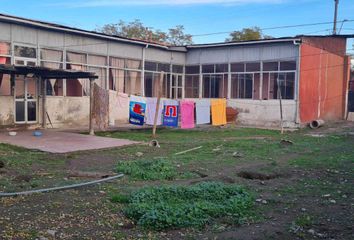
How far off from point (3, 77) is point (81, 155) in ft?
22.8

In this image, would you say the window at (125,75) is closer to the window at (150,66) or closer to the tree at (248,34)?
the window at (150,66)

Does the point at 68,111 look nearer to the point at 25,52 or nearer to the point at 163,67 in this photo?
the point at 25,52

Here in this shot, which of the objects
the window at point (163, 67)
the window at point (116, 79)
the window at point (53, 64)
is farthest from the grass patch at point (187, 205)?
the window at point (163, 67)

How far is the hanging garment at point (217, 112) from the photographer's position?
1923 cm

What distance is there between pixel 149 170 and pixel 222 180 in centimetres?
155

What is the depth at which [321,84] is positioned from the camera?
23.3 m

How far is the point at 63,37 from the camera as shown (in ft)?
59.3

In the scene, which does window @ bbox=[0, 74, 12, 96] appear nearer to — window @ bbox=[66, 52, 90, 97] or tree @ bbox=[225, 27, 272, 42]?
window @ bbox=[66, 52, 90, 97]

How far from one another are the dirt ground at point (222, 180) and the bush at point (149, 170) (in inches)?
11.5

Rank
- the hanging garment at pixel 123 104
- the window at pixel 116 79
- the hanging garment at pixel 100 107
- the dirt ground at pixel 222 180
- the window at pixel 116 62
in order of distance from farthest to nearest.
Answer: the window at pixel 116 79 → the window at pixel 116 62 → the hanging garment at pixel 123 104 → the hanging garment at pixel 100 107 → the dirt ground at pixel 222 180

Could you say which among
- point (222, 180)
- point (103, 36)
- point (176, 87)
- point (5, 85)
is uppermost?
point (103, 36)

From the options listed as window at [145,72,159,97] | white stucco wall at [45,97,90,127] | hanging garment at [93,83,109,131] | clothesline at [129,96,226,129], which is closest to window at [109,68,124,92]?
window at [145,72,159,97]

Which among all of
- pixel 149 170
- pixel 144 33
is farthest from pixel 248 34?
pixel 149 170

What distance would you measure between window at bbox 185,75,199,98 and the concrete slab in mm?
12060
